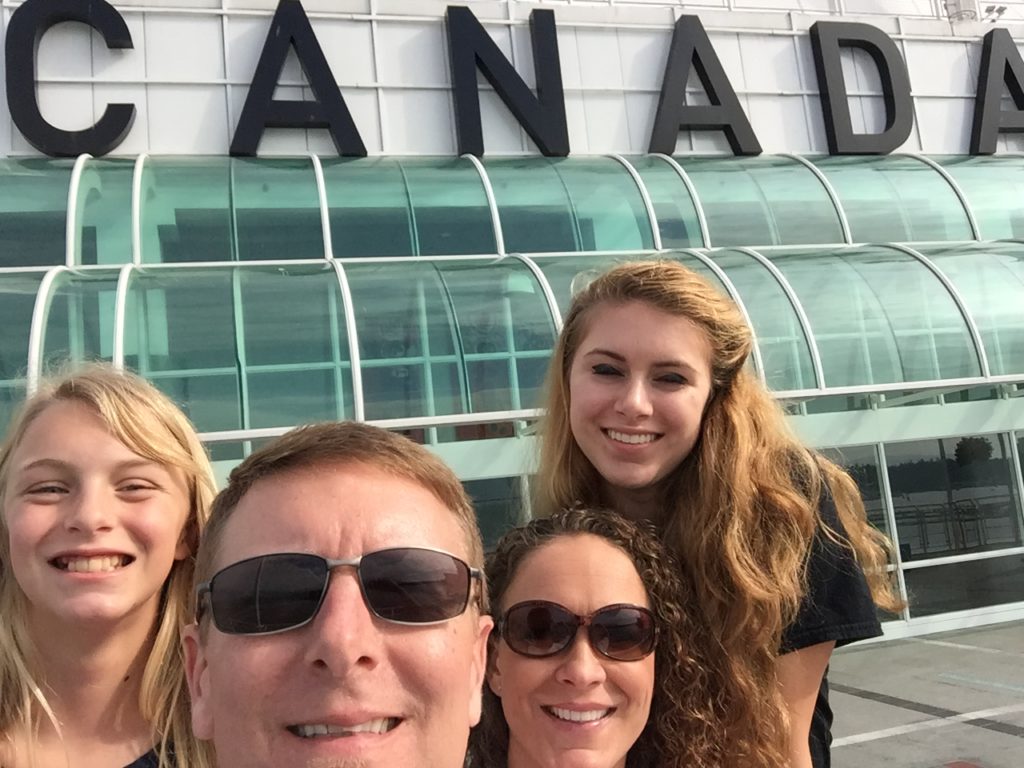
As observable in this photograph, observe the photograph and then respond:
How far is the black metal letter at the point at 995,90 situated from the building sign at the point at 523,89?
0.02 metres

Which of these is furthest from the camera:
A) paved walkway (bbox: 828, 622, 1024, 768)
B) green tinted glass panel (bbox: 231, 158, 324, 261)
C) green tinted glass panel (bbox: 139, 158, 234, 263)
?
green tinted glass panel (bbox: 231, 158, 324, 261)

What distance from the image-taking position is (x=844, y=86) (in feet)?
42.9

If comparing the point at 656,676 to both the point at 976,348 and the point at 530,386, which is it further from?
the point at 976,348

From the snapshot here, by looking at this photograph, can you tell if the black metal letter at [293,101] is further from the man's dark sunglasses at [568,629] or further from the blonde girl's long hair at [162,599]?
the man's dark sunglasses at [568,629]

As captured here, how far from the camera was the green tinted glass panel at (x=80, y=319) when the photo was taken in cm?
675

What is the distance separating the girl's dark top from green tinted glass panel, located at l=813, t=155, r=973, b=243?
37.6 ft

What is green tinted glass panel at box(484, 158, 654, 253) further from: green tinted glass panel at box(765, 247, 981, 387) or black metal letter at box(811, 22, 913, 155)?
black metal letter at box(811, 22, 913, 155)

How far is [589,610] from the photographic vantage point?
1726 millimetres

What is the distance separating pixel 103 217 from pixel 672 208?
719cm

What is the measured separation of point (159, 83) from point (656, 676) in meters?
11.5

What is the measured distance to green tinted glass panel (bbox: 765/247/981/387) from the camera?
28.1 ft

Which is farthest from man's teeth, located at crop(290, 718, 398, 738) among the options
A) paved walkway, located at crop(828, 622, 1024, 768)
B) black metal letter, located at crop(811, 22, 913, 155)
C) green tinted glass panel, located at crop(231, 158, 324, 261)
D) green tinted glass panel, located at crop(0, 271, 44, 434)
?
black metal letter, located at crop(811, 22, 913, 155)

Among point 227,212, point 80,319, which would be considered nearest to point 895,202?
point 227,212

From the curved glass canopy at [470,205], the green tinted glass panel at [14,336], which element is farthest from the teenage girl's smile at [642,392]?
the curved glass canopy at [470,205]
